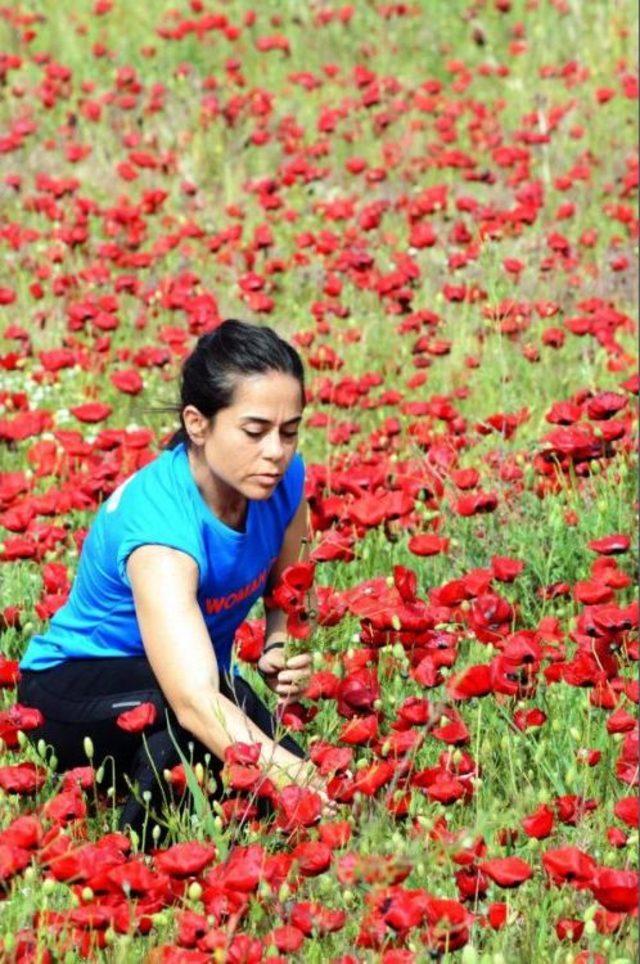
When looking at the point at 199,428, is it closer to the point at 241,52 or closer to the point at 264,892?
the point at 264,892

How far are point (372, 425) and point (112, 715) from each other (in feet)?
9.04

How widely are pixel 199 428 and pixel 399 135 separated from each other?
6.24 meters

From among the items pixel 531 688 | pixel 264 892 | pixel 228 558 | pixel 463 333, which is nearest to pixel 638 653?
pixel 531 688

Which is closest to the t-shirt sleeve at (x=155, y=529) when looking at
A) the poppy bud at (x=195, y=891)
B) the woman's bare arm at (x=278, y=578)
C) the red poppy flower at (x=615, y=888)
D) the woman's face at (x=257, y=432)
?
the woman's face at (x=257, y=432)

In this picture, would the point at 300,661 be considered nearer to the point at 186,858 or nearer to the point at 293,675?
the point at 293,675

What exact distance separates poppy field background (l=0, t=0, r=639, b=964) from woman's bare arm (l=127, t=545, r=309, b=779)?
11 centimetres

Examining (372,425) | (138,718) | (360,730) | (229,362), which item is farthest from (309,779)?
(372,425)

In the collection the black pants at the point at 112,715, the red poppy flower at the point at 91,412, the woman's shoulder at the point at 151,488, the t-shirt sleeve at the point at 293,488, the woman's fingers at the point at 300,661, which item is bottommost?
the black pants at the point at 112,715

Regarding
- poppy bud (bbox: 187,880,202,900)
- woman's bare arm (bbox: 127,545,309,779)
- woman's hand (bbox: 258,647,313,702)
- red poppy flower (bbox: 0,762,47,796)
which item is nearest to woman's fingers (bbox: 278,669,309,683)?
woman's hand (bbox: 258,647,313,702)

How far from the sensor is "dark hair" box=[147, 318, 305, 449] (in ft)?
10.9

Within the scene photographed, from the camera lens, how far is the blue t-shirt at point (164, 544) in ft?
11.0

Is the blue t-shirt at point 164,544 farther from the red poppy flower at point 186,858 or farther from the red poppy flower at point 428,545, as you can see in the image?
the red poppy flower at point 186,858

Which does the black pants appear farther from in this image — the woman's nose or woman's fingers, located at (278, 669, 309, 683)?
the woman's nose

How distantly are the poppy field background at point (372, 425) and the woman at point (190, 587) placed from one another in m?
0.10
